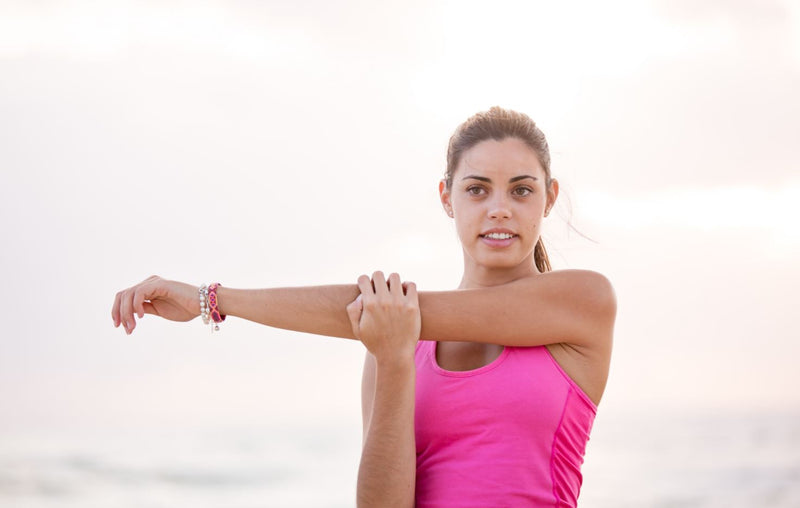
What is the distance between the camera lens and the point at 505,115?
316cm

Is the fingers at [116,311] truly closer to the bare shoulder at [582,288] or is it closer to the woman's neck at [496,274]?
the woman's neck at [496,274]

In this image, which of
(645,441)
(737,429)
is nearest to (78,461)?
(645,441)

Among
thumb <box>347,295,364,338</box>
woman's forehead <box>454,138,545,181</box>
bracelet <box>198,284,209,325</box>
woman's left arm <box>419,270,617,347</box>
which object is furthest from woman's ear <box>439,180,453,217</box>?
bracelet <box>198,284,209,325</box>

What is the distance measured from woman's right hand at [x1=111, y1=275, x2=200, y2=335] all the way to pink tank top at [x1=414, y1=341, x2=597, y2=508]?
0.79m

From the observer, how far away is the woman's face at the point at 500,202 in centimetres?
298

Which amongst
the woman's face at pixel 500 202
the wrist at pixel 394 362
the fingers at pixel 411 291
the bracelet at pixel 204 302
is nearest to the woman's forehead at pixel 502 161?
the woman's face at pixel 500 202

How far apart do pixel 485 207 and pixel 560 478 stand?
2.77ft

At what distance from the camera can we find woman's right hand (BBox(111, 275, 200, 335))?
3.02 metres

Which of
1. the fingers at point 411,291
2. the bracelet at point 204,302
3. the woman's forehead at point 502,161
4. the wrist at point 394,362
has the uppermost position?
the woman's forehead at point 502,161

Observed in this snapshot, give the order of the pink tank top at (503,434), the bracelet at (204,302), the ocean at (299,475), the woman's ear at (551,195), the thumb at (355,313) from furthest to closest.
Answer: the ocean at (299,475) → the woman's ear at (551,195) → the bracelet at (204,302) → the thumb at (355,313) → the pink tank top at (503,434)

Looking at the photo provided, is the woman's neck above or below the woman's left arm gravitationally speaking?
above

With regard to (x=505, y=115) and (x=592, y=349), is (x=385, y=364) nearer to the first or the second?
(x=592, y=349)

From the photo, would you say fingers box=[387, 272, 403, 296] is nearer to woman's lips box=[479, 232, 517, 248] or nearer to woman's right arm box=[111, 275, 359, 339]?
woman's right arm box=[111, 275, 359, 339]

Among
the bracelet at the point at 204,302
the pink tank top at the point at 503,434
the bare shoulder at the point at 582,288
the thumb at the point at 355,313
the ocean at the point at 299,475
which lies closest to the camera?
the pink tank top at the point at 503,434
